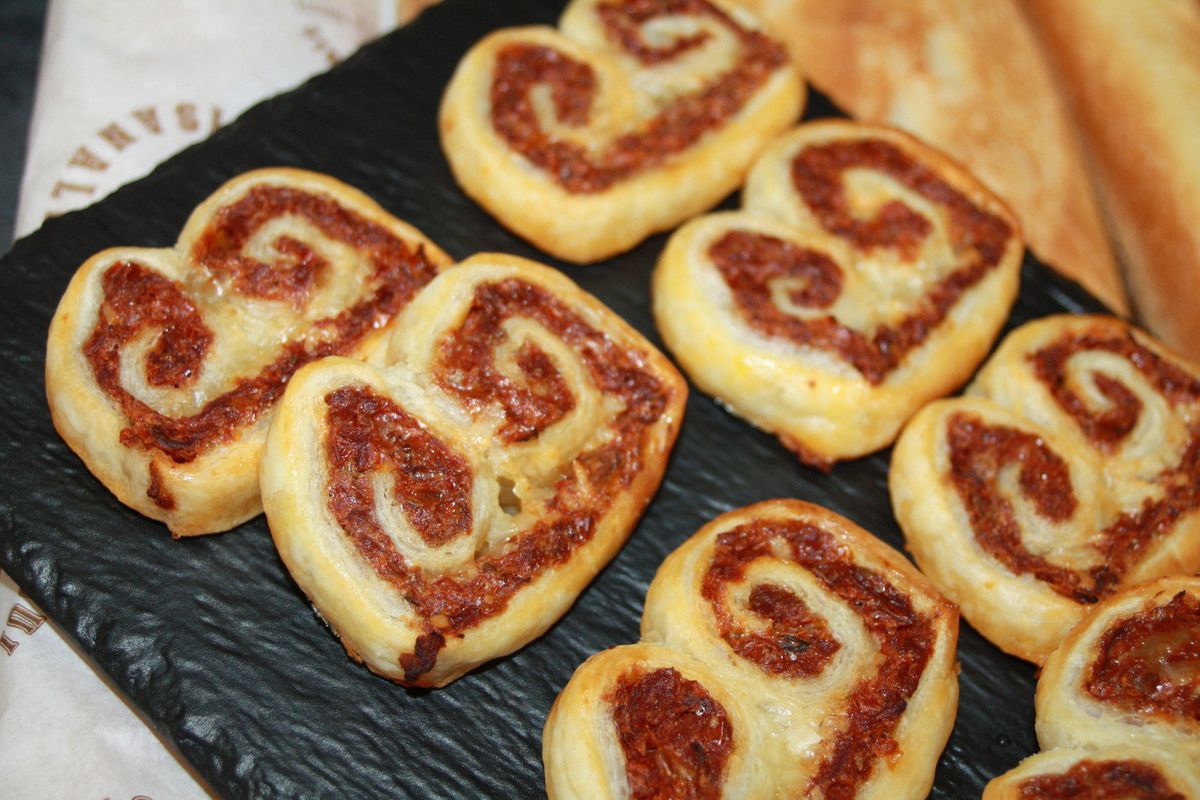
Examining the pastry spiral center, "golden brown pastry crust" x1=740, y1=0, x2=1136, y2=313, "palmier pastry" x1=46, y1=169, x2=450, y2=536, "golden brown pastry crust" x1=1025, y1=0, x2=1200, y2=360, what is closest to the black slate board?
"palmier pastry" x1=46, y1=169, x2=450, y2=536

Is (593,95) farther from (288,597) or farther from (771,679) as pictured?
(771,679)

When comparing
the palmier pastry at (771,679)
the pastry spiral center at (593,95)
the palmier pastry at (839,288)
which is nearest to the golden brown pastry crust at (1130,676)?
the palmier pastry at (771,679)

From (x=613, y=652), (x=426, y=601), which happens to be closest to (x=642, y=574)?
(x=613, y=652)

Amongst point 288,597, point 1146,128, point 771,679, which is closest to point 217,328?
point 288,597

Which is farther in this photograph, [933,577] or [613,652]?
[933,577]

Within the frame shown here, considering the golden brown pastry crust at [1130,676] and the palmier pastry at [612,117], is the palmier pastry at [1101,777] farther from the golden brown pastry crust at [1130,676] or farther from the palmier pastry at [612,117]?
the palmier pastry at [612,117]

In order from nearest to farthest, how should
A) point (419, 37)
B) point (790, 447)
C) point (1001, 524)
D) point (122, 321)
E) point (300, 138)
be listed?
point (122, 321) < point (1001, 524) < point (790, 447) < point (300, 138) < point (419, 37)

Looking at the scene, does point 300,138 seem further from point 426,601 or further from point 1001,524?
point 1001,524
